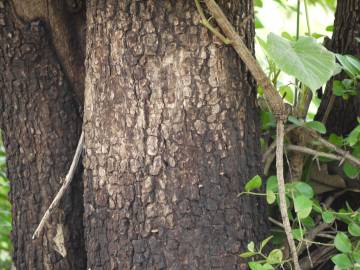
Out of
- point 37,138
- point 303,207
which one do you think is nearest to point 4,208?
point 37,138

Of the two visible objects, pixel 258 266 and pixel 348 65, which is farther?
pixel 348 65

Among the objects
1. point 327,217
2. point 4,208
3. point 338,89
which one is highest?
point 338,89

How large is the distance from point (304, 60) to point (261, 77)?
0.42ft

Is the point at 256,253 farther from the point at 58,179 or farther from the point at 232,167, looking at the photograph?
the point at 58,179

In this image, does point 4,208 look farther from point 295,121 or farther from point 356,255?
point 356,255

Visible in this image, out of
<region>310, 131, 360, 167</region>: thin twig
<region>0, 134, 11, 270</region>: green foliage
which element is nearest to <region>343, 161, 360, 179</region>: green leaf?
<region>310, 131, 360, 167</region>: thin twig

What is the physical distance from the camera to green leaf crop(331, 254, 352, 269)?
4.99 feet

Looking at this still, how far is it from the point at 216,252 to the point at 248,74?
414 millimetres

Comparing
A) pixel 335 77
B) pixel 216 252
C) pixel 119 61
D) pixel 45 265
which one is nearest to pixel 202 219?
pixel 216 252

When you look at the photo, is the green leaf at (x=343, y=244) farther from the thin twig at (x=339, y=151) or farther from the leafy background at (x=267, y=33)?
the thin twig at (x=339, y=151)

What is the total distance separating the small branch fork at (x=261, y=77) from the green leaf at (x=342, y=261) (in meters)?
0.09

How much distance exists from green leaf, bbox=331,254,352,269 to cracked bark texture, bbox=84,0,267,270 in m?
0.21

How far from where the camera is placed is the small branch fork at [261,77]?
4.88 ft

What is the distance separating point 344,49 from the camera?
1.97 m
